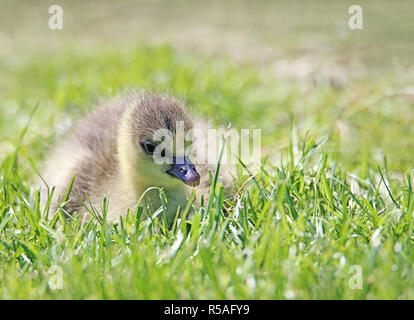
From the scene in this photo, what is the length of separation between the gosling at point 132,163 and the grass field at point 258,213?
Answer: 167 mm

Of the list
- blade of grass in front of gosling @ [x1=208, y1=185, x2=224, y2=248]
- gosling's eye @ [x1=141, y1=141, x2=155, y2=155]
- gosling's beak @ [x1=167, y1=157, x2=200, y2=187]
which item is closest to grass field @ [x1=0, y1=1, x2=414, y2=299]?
blade of grass in front of gosling @ [x1=208, y1=185, x2=224, y2=248]

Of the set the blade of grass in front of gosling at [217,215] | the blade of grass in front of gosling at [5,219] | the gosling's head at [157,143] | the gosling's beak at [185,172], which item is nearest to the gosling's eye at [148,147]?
the gosling's head at [157,143]

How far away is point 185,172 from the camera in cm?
275

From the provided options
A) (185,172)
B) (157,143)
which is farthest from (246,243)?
(157,143)

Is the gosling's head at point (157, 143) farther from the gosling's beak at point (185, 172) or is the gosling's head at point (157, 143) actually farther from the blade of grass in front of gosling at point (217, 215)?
the blade of grass in front of gosling at point (217, 215)

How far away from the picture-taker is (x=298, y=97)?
504 centimetres

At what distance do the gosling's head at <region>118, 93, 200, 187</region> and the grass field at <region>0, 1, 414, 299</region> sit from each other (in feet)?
0.73

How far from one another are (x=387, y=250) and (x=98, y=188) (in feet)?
5.18

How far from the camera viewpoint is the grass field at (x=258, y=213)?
1.98m

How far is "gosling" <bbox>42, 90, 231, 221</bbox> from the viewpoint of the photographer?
2.82 metres

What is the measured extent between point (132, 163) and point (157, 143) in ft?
0.63

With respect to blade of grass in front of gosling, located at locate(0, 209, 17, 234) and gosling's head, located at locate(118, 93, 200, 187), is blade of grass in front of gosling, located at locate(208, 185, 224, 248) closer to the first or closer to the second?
gosling's head, located at locate(118, 93, 200, 187)
